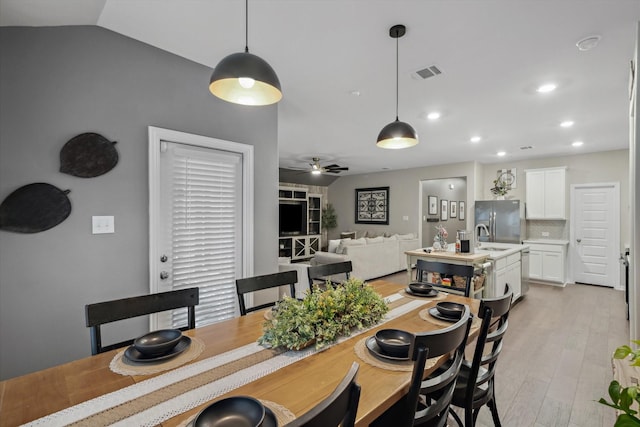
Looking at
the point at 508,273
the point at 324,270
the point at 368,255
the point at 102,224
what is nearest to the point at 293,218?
the point at 368,255

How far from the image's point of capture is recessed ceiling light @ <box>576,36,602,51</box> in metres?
2.16

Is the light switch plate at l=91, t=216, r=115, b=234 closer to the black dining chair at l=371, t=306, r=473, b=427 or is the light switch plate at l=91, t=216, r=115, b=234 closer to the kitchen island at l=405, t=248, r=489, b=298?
the black dining chair at l=371, t=306, r=473, b=427

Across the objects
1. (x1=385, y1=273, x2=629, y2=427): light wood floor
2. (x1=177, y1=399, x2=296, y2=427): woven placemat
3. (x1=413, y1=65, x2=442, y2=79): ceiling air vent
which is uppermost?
(x1=413, y1=65, x2=442, y2=79): ceiling air vent

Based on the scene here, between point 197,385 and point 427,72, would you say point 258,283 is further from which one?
point 427,72

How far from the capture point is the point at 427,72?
8.91ft

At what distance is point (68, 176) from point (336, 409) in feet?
7.34

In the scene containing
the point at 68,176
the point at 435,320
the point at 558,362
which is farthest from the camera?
the point at 558,362

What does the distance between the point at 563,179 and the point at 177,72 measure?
740 centimetres

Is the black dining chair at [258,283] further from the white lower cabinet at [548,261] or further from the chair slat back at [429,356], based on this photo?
the white lower cabinet at [548,261]

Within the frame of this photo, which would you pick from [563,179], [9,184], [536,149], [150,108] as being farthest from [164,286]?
[563,179]

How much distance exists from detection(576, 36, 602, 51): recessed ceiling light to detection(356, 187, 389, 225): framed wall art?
6635 millimetres

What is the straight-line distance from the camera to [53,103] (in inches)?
75.5

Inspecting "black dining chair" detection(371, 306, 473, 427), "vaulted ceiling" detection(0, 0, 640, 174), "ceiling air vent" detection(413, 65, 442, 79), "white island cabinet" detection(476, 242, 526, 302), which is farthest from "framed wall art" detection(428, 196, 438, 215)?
"black dining chair" detection(371, 306, 473, 427)

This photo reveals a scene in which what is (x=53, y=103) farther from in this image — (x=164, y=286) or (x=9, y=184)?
(x=164, y=286)
